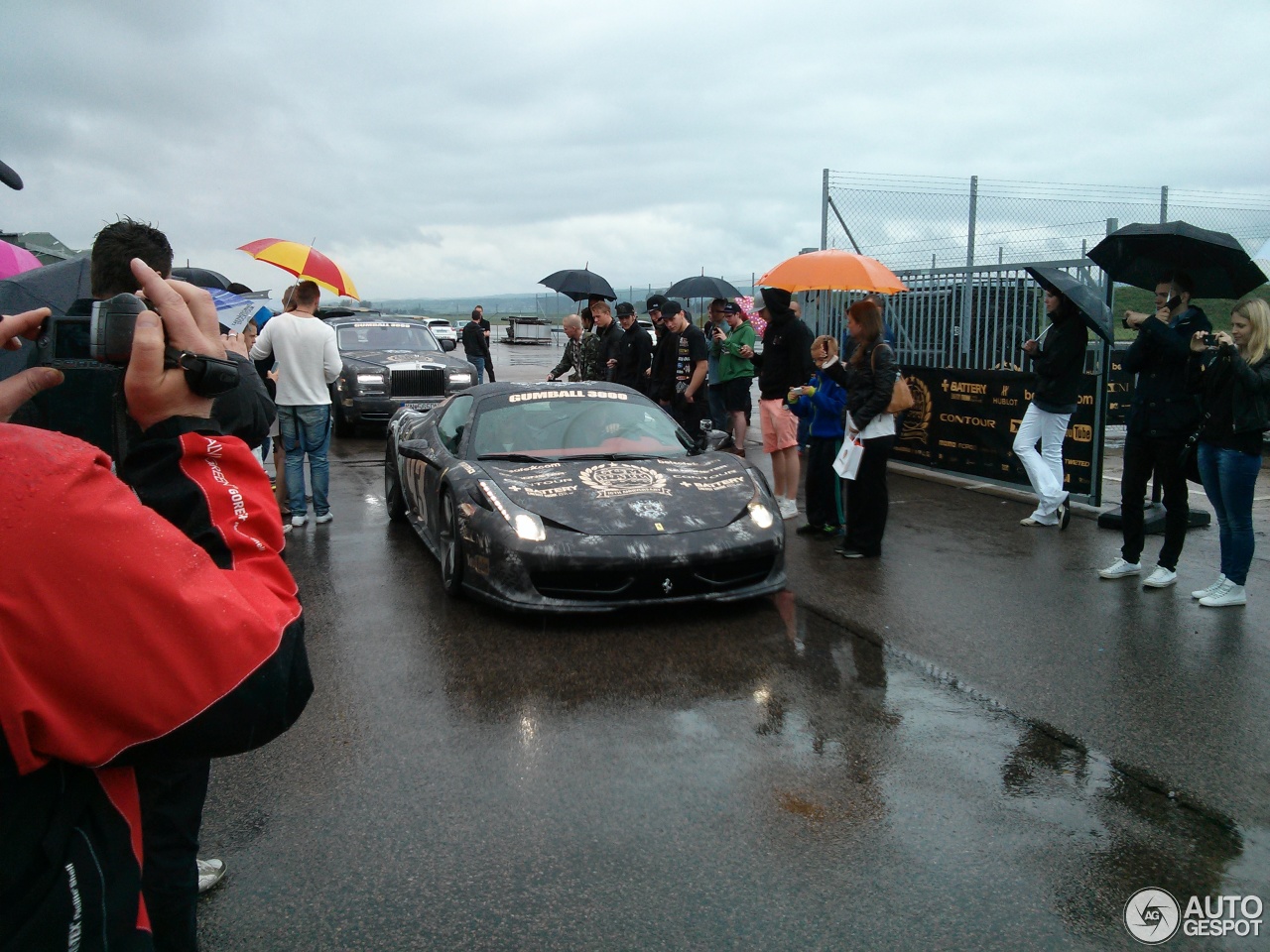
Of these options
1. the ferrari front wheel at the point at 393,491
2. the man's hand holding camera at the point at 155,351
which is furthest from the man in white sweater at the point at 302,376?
the man's hand holding camera at the point at 155,351

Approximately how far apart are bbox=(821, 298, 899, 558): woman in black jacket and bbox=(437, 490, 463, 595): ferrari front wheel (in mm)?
2790

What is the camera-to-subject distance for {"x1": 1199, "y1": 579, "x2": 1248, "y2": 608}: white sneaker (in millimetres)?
5578

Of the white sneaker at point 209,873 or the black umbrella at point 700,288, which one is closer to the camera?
the white sneaker at point 209,873

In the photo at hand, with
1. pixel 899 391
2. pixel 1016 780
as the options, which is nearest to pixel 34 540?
pixel 1016 780

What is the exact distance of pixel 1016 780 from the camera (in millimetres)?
3516

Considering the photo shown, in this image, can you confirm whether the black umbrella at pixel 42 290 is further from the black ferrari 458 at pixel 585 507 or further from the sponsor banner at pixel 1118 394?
the sponsor banner at pixel 1118 394

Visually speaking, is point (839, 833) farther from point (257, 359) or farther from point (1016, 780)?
point (257, 359)

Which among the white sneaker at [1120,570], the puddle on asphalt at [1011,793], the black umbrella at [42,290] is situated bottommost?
the puddle on asphalt at [1011,793]

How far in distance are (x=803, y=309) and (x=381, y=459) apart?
5.81m

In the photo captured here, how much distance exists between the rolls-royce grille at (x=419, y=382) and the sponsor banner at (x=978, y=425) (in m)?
6.81

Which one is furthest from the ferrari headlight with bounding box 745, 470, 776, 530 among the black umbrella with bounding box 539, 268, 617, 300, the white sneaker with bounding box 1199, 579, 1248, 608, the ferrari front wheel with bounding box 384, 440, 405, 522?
the black umbrella with bounding box 539, 268, 617, 300

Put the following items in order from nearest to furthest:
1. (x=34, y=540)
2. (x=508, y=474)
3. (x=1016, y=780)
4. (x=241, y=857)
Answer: (x=34, y=540), (x=241, y=857), (x=1016, y=780), (x=508, y=474)

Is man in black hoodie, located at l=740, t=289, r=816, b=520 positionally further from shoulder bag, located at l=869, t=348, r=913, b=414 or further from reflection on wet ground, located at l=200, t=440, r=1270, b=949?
reflection on wet ground, located at l=200, t=440, r=1270, b=949

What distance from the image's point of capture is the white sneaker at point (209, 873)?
2789 millimetres
